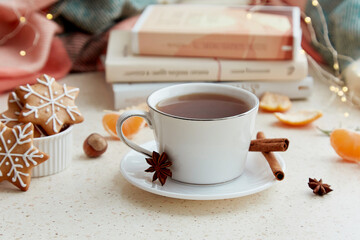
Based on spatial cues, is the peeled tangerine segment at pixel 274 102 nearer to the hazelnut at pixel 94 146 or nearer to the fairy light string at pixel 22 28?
the hazelnut at pixel 94 146

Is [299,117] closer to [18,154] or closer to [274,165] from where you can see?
[274,165]

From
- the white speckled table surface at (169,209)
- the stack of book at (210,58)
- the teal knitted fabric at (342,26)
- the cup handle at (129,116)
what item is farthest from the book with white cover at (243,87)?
the cup handle at (129,116)

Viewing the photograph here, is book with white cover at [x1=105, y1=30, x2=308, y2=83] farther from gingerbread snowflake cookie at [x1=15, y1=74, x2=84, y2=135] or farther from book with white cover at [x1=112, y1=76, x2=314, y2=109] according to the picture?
gingerbread snowflake cookie at [x1=15, y1=74, x2=84, y2=135]

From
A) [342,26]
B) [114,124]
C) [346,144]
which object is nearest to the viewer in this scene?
[346,144]

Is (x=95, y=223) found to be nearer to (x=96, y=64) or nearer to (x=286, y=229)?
(x=286, y=229)

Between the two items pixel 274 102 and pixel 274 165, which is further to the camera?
pixel 274 102

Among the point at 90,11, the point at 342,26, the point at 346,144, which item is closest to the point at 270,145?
the point at 346,144
